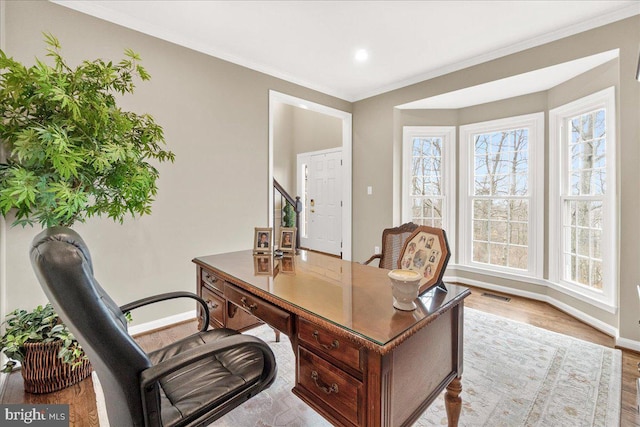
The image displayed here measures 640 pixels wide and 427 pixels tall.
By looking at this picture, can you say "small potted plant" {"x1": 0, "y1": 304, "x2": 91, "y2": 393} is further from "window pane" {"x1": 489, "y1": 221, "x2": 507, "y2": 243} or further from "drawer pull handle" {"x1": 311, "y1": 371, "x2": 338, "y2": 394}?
"window pane" {"x1": 489, "y1": 221, "x2": 507, "y2": 243}

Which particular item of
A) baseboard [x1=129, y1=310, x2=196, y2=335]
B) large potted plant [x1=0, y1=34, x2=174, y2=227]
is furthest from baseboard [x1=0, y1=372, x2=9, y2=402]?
large potted plant [x1=0, y1=34, x2=174, y2=227]

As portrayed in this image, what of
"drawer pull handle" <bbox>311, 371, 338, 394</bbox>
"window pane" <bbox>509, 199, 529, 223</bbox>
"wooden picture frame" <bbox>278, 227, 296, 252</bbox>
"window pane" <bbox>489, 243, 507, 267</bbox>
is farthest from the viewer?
"window pane" <bbox>489, 243, 507, 267</bbox>

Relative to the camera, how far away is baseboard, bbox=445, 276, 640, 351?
2400 millimetres

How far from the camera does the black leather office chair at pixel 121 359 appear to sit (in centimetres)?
79

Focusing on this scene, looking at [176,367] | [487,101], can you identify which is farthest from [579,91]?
[176,367]

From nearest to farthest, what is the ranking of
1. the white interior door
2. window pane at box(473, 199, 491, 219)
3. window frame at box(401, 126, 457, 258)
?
1. window pane at box(473, 199, 491, 219)
2. window frame at box(401, 126, 457, 258)
3. the white interior door

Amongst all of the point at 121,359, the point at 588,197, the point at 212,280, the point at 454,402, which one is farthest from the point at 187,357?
the point at 588,197

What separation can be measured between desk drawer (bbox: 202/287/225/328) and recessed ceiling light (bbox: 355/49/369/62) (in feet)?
8.99

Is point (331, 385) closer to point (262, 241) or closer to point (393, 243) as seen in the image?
point (262, 241)

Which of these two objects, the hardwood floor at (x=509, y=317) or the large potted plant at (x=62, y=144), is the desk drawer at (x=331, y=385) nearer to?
the hardwood floor at (x=509, y=317)

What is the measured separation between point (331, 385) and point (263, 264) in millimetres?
910

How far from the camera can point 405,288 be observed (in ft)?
3.71

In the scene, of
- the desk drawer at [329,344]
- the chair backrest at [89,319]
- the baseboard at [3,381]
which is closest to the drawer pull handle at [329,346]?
the desk drawer at [329,344]

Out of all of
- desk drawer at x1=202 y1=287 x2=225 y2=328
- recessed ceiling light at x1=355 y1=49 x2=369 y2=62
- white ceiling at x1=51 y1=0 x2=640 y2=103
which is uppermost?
recessed ceiling light at x1=355 y1=49 x2=369 y2=62
